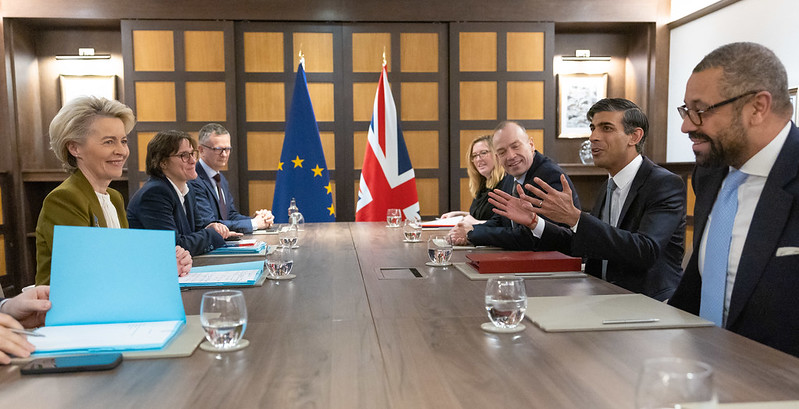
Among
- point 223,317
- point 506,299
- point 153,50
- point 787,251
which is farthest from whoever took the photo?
point 153,50

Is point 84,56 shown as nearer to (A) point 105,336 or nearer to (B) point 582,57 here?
(B) point 582,57

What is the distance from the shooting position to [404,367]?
1120 millimetres

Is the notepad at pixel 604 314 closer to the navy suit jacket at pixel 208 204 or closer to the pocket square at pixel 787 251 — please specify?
the pocket square at pixel 787 251

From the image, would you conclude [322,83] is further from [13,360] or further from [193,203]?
[13,360]

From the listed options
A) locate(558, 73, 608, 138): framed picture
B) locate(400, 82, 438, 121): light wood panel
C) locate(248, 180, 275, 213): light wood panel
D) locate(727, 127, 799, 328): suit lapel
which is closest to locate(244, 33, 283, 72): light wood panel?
locate(248, 180, 275, 213): light wood panel

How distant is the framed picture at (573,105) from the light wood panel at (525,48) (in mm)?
503

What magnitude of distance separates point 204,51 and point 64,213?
154 inches

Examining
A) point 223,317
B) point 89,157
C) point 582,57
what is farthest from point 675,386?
point 582,57

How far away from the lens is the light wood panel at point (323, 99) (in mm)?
5996

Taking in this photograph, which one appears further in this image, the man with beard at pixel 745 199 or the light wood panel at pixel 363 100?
the light wood panel at pixel 363 100

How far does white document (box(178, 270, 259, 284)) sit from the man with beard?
139 cm

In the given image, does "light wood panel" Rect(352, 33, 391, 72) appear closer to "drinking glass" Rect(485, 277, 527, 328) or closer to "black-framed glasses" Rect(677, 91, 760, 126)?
"black-framed glasses" Rect(677, 91, 760, 126)

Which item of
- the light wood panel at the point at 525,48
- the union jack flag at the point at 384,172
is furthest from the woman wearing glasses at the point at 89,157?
the light wood panel at the point at 525,48

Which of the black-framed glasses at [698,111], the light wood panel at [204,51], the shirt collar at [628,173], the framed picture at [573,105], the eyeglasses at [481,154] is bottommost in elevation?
the shirt collar at [628,173]
